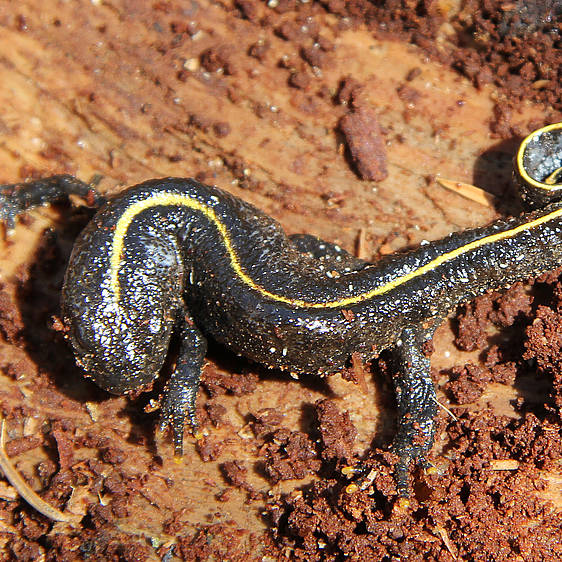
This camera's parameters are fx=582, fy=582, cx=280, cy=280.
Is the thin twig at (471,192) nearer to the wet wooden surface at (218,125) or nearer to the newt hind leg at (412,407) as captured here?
the wet wooden surface at (218,125)

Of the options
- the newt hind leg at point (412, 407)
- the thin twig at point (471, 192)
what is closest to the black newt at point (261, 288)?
the newt hind leg at point (412, 407)

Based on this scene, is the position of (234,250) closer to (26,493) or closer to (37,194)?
(37,194)

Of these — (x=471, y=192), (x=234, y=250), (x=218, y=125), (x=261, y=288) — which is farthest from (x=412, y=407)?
(x=218, y=125)

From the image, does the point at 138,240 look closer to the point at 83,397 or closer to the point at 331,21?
the point at 83,397

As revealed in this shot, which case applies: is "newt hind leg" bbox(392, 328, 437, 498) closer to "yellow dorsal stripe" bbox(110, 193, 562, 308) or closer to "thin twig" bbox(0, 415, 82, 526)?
"yellow dorsal stripe" bbox(110, 193, 562, 308)

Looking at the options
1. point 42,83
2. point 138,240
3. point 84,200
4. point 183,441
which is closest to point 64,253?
point 84,200

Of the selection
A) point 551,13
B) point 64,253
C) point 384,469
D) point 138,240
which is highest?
point 551,13

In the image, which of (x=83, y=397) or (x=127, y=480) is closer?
(x=127, y=480)

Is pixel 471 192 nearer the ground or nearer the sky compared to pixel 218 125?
nearer the sky
